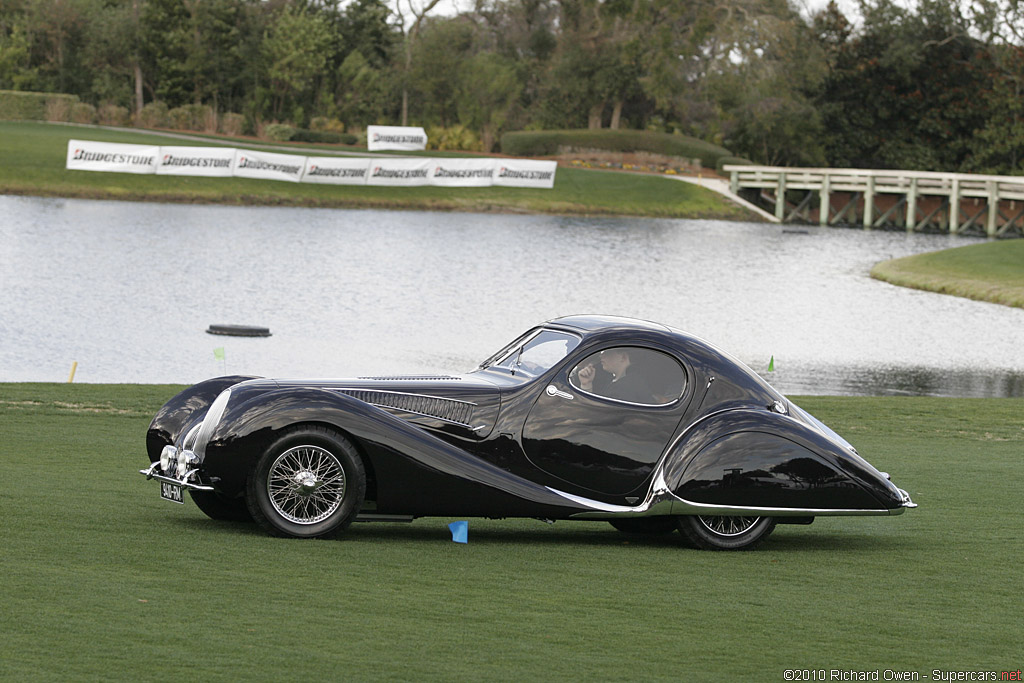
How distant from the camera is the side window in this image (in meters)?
8.57

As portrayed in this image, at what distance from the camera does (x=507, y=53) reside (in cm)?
8706

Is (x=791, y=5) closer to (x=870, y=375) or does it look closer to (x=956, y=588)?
(x=870, y=375)

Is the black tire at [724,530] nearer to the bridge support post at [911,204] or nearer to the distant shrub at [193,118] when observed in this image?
the bridge support post at [911,204]

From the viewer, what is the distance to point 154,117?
7125 cm

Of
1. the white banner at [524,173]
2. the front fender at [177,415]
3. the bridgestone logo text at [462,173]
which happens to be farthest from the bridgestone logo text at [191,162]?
the front fender at [177,415]

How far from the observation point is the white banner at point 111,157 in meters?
54.3

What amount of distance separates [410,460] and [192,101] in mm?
74372

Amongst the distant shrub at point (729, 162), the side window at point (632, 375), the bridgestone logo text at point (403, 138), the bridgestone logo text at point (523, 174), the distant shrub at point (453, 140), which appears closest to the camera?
the side window at point (632, 375)

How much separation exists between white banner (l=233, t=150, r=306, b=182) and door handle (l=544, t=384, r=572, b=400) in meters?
50.9

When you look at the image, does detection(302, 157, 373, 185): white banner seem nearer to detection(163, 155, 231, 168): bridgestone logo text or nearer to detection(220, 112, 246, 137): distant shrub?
detection(163, 155, 231, 168): bridgestone logo text

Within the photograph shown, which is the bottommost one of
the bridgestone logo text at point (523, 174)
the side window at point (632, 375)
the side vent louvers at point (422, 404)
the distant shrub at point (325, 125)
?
the side vent louvers at point (422, 404)

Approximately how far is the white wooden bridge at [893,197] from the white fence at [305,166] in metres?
13.1

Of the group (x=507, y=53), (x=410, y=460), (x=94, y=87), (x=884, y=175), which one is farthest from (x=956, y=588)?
(x=507, y=53)

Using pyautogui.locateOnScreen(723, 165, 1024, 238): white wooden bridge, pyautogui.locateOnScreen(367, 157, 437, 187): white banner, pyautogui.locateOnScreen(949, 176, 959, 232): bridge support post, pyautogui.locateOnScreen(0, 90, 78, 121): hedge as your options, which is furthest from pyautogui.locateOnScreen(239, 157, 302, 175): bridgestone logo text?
pyautogui.locateOnScreen(949, 176, 959, 232): bridge support post
